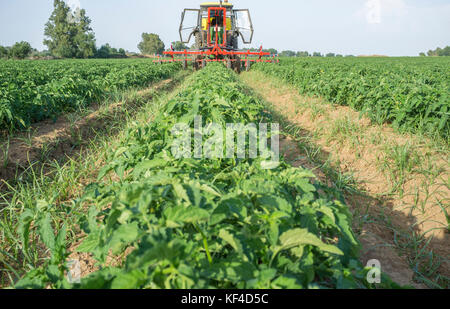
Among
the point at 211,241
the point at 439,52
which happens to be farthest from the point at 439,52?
the point at 211,241

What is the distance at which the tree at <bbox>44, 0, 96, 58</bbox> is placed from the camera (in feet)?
194

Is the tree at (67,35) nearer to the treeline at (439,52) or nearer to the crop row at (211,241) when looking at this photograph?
the crop row at (211,241)

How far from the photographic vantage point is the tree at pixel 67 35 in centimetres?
5900

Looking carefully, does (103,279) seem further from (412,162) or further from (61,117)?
(61,117)

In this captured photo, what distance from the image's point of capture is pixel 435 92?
13.8 ft

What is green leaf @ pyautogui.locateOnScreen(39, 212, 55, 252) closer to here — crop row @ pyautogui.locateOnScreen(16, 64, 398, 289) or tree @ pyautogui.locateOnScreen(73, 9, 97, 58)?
crop row @ pyautogui.locateOnScreen(16, 64, 398, 289)

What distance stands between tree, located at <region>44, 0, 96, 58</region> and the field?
6260cm

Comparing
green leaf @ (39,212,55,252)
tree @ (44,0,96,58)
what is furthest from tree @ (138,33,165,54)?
green leaf @ (39,212,55,252)

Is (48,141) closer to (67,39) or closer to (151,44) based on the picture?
(67,39)

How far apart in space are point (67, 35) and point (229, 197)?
73.0 metres

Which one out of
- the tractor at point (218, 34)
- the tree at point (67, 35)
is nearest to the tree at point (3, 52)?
the tree at point (67, 35)

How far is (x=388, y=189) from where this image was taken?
10.7 ft

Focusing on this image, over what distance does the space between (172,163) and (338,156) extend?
10.3 feet

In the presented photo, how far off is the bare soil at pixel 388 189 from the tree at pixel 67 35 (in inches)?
2532
